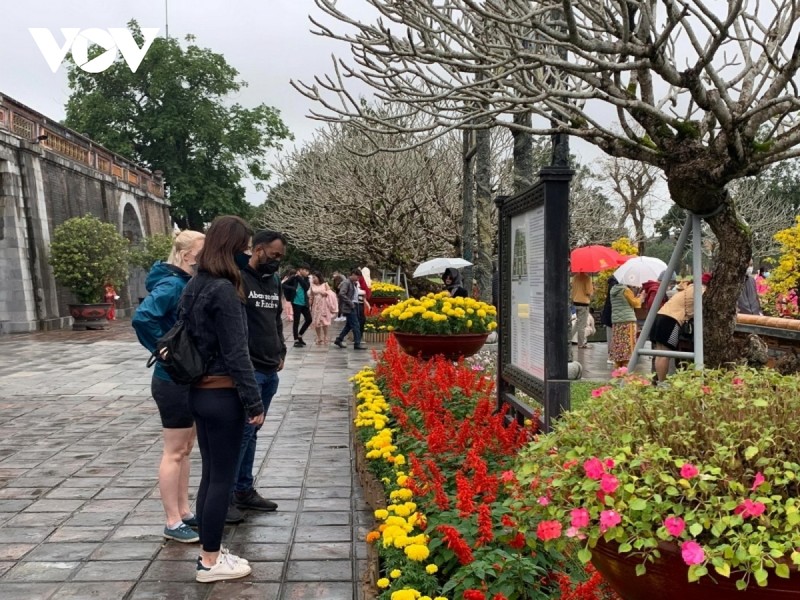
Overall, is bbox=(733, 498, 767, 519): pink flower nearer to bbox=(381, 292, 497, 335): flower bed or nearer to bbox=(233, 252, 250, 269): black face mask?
bbox=(233, 252, 250, 269): black face mask

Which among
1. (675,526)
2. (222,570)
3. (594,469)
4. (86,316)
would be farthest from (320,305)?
(675,526)

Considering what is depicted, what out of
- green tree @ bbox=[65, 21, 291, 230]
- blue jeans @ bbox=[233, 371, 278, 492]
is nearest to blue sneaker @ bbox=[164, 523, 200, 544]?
blue jeans @ bbox=[233, 371, 278, 492]

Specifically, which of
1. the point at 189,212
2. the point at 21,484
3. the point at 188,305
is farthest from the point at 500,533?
the point at 189,212

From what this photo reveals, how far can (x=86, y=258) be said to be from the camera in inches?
960

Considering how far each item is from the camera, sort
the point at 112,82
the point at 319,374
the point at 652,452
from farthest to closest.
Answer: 1. the point at 112,82
2. the point at 319,374
3. the point at 652,452

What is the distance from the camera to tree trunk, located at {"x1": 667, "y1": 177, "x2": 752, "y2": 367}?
5.02m

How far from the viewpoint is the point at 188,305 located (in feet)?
13.8

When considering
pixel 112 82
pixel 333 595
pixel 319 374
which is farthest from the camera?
pixel 112 82

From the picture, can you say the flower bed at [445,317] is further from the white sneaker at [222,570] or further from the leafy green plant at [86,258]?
the leafy green plant at [86,258]

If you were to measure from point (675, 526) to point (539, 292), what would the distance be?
2.92 metres

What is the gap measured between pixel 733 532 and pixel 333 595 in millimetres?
2474

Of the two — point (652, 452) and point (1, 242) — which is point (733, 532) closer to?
point (652, 452)

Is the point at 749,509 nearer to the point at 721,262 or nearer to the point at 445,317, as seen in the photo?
the point at 721,262

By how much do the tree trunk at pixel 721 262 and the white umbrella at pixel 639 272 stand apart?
24.6 ft
